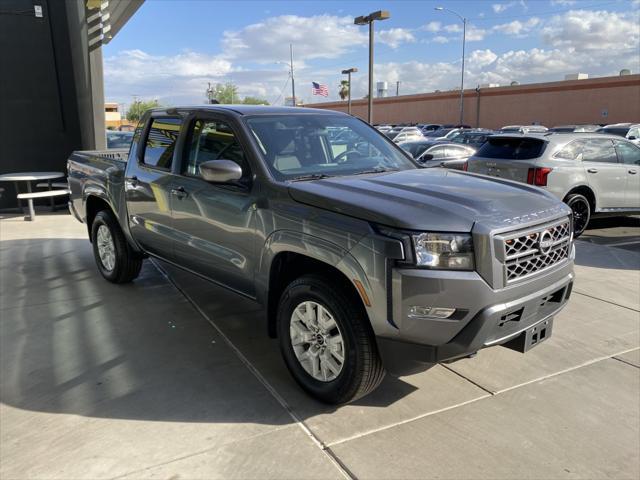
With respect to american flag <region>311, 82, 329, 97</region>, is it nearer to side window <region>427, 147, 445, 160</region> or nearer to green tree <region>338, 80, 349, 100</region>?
side window <region>427, 147, 445, 160</region>

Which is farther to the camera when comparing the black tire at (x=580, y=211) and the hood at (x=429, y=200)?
the black tire at (x=580, y=211)

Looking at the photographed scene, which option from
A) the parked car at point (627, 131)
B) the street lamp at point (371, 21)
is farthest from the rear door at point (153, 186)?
the parked car at point (627, 131)

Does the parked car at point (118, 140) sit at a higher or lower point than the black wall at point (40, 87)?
lower

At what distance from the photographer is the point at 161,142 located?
493 centimetres

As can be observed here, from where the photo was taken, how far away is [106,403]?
342cm

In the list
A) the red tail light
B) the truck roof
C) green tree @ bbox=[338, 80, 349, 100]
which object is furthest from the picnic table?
green tree @ bbox=[338, 80, 349, 100]

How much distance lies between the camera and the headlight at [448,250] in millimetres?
2811

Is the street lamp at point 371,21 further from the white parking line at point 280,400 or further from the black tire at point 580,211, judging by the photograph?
the white parking line at point 280,400

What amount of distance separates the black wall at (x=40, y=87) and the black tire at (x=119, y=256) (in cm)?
589

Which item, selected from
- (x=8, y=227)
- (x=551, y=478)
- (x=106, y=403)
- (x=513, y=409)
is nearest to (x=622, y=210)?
(x=513, y=409)

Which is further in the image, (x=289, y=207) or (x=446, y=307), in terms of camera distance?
(x=289, y=207)

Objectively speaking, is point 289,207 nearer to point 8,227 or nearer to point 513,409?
point 513,409

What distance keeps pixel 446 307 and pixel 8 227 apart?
29.1 feet

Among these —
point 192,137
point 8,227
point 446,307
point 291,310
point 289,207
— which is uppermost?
point 192,137
